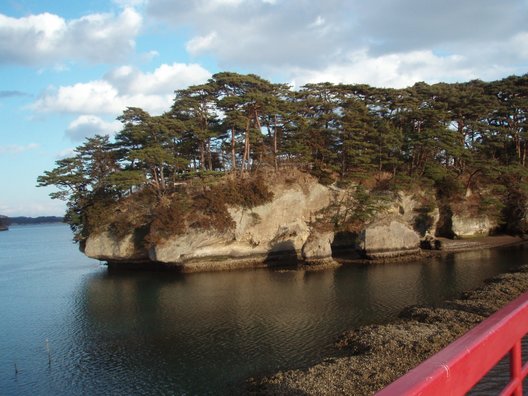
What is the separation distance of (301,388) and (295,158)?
1374 inches

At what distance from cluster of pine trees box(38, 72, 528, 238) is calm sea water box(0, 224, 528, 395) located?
10442mm

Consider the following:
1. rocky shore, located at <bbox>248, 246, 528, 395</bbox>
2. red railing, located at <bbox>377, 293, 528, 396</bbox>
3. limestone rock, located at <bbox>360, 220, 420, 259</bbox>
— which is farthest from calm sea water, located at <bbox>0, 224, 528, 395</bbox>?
red railing, located at <bbox>377, 293, 528, 396</bbox>

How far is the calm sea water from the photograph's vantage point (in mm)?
16578

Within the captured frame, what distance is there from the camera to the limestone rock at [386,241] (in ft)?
131

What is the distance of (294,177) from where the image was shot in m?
45.8

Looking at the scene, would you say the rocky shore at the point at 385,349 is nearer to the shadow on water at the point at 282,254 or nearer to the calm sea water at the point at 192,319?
the calm sea water at the point at 192,319

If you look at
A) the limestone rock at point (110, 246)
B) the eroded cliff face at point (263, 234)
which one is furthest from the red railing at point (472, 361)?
the limestone rock at point (110, 246)

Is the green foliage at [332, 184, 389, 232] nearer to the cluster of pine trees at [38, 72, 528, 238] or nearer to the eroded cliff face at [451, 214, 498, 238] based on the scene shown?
the cluster of pine trees at [38, 72, 528, 238]

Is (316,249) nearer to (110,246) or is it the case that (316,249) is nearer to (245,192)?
(245,192)

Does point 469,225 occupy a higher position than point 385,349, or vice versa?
point 469,225

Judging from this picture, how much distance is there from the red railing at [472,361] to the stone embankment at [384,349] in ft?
38.9

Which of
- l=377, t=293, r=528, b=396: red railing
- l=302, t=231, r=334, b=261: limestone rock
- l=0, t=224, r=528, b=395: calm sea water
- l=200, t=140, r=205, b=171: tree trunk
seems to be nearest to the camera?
l=377, t=293, r=528, b=396: red railing

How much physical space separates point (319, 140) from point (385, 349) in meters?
32.1

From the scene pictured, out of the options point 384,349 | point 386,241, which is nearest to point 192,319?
point 384,349
